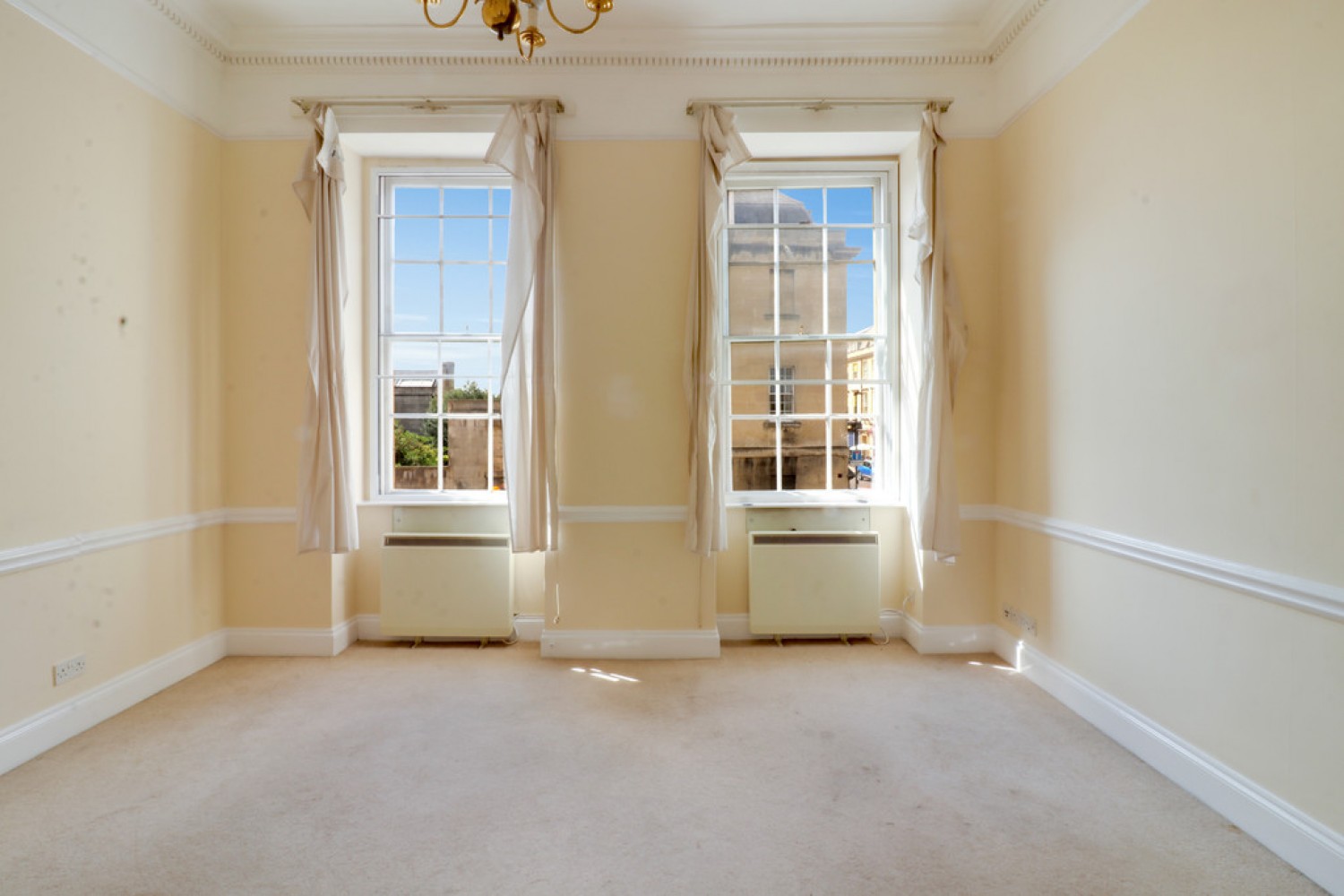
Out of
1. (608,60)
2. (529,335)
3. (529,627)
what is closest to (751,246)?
(608,60)

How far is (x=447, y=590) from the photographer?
12.8ft

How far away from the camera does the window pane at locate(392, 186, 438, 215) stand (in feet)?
13.8

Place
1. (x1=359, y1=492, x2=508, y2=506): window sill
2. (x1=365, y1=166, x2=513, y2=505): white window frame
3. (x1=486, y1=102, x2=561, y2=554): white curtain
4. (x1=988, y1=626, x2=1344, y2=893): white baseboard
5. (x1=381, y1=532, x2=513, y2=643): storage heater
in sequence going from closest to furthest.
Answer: (x1=988, y1=626, x2=1344, y2=893): white baseboard
(x1=486, y1=102, x2=561, y2=554): white curtain
(x1=381, y1=532, x2=513, y2=643): storage heater
(x1=359, y1=492, x2=508, y2=506): window sill
(x1=365, y1=166, x2=513, y2=505): white window frame

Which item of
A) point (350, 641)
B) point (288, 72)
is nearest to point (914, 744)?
point (350, 641)

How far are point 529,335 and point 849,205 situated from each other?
6.98ft

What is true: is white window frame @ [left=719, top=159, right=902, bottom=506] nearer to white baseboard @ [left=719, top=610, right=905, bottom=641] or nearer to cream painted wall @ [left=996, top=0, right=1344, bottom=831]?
white baseboard @ [left=719, top=610, right=905, bottom=641]

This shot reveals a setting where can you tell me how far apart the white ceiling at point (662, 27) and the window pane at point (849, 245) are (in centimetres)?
95

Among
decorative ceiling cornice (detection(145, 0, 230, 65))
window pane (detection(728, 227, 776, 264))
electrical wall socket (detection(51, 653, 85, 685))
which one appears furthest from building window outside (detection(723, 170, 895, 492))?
electrical wall socket (detection(51, 653, 85, 685))

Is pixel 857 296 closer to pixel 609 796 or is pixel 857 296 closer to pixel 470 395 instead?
pixel 470 395

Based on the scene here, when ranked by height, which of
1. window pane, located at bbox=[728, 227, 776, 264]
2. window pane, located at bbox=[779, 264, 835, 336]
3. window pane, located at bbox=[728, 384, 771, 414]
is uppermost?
window pane, located at bbox=[728, 227, 776, 264]

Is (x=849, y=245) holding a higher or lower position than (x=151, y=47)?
lower

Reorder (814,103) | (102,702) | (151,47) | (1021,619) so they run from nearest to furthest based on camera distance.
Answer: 1. (102,702)
2. (151,47)
3. (1021,619)
4. (814,103)

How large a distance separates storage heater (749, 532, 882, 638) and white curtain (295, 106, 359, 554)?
2.31 metres

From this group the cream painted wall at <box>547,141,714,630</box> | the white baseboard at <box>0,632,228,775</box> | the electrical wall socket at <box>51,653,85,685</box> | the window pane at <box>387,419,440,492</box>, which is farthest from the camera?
the window pane at <box>387,419,440,492</box>
